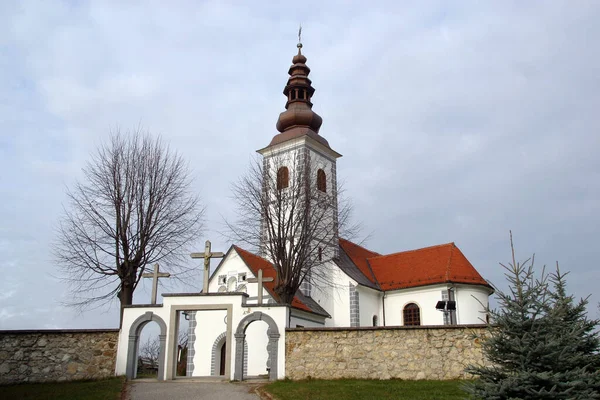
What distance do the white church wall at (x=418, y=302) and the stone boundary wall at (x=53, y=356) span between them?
15475mm

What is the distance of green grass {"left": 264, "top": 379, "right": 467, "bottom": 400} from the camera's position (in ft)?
39.5

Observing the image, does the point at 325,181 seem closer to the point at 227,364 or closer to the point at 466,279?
the point at 466,279

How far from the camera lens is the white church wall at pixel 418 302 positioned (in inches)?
1043

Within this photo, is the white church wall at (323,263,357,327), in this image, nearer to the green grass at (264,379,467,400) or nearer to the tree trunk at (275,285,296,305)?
the tree trunk at (275,285,296,305)

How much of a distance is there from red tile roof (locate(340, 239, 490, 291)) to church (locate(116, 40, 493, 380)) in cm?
6

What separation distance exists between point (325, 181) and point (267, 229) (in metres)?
9.32

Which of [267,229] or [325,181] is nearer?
[267,229]

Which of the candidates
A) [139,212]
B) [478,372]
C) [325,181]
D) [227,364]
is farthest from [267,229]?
[478,372]

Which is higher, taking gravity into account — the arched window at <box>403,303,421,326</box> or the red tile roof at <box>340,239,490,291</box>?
the red tile roof at <box>340,239,490,291</box>

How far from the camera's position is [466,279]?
2650 cm

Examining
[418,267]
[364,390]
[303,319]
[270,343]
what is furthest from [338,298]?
[364,390]

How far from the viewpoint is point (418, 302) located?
27250mm

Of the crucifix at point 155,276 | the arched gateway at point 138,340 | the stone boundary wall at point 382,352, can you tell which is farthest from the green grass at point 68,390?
the stone boundary wall at point 382,352

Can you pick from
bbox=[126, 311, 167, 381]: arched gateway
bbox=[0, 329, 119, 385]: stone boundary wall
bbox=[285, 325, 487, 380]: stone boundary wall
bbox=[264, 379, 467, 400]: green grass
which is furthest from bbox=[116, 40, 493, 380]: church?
bbox=[264, 379, 467, 400]: green grass
